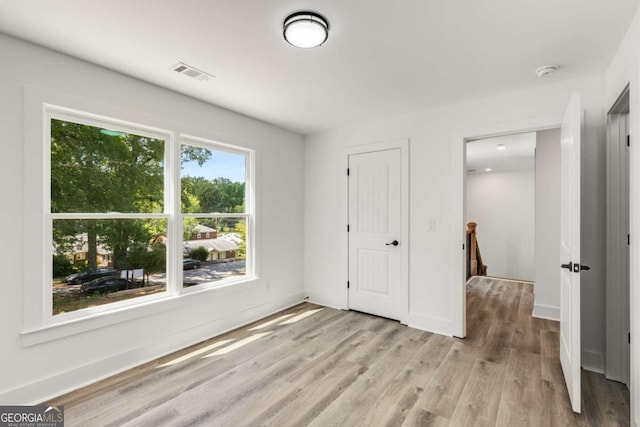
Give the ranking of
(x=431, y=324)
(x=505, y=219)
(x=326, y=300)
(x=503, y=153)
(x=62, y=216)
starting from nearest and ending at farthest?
(x=62, y=216), (x=431, y=324), (x=326, y=300), (x=503, y=153), (x=505, y=219)

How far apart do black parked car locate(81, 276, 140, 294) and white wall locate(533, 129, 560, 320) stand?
4548mm

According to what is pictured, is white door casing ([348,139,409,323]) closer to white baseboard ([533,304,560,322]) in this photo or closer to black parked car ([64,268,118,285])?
white baseboard ([533,304,560,322])

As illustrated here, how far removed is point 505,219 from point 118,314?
23.3 feet

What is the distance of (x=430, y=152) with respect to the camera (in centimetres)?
336

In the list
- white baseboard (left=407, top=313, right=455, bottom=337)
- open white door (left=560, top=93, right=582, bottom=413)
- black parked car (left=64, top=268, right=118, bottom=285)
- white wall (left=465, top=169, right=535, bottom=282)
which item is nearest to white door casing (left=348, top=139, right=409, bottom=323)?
white baseboard (left=407, top=313, right=455, bottom=337)

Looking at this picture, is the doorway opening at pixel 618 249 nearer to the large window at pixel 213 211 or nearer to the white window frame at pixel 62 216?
the large window at pixel 213 211

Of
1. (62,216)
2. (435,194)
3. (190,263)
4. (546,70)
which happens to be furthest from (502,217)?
(62,216)

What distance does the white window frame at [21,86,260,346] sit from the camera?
A: 206 centimetres

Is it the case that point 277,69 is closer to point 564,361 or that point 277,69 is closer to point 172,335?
point 172,335

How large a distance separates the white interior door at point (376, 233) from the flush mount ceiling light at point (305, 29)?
2007 millimetres

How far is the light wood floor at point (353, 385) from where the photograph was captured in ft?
6.34

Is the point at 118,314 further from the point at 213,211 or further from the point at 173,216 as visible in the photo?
the point at 213,211

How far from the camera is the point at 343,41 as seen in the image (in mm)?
2023

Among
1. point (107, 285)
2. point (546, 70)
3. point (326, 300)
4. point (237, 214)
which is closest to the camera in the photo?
point (546, 70)
